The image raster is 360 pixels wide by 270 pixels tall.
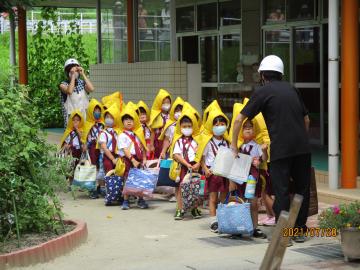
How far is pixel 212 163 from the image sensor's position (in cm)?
895

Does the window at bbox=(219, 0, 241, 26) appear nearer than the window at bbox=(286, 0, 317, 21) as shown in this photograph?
No

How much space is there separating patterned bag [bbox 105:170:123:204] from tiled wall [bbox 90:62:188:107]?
162 inches

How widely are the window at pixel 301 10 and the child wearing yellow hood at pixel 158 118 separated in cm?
448

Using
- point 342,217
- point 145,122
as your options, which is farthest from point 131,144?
point 342,217

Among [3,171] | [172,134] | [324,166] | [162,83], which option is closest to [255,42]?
[162,83]

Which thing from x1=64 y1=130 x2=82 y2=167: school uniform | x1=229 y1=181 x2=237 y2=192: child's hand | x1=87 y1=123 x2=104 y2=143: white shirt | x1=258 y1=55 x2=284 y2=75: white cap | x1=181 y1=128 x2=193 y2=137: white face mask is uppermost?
x1=258 y1=55 x2=284 y2=75: white cap

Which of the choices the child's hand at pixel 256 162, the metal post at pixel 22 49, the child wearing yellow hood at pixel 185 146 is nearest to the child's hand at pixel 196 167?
the child wearing yellow hood at pixel 185 146

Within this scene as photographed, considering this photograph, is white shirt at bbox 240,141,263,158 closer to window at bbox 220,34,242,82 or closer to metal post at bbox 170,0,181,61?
metal post at bbox 170,0,181,61

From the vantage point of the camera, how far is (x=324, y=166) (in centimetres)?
1154

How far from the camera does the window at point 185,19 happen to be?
1811cm

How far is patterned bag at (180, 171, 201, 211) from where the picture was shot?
29.9ft

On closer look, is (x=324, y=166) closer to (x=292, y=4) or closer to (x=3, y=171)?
(x=292, y=4)

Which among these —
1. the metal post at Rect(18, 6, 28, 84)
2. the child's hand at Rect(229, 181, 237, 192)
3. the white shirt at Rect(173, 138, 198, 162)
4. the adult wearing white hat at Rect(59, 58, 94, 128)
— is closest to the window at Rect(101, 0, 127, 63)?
the metal post at Rect(18, 6, 28, 84)

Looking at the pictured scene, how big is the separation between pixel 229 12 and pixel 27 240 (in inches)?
399
